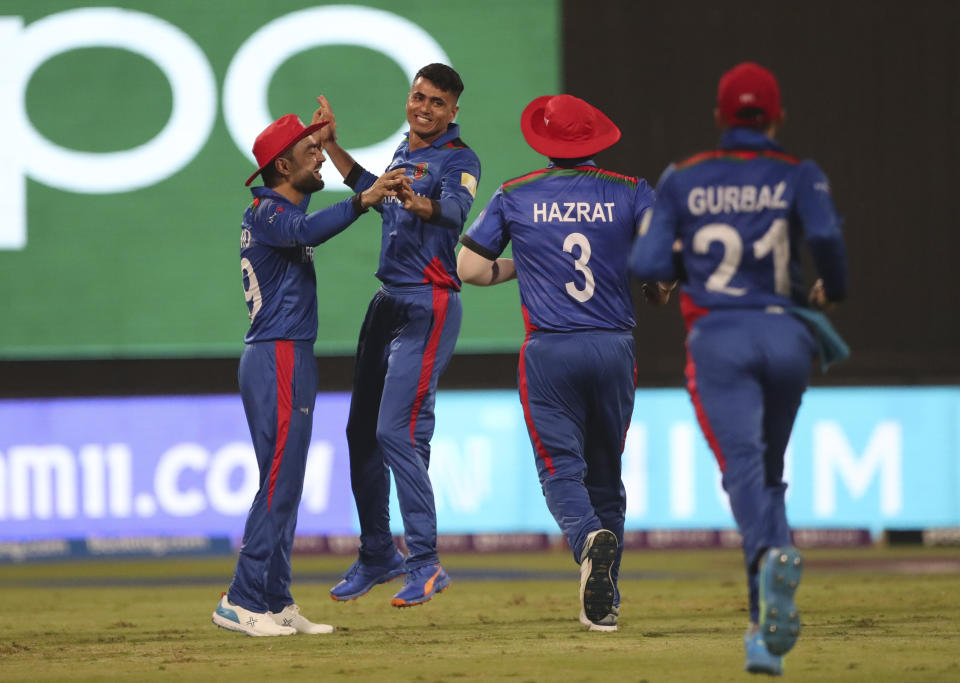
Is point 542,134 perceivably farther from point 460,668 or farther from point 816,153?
point 816,153

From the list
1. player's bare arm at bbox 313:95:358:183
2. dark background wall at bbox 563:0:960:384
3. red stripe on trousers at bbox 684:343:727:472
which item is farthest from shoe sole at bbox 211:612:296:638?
dark background wall at bbox 563:0:960:384

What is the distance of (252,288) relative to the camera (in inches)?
264

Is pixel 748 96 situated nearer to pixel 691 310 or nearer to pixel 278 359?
pixel 691 310

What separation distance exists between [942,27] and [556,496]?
7.66 meters

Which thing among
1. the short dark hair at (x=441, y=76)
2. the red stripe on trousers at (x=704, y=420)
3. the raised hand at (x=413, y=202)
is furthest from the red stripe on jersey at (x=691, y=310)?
the short dark hair at (x=441, y=76)

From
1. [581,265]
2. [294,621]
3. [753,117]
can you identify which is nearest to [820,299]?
[753,117]

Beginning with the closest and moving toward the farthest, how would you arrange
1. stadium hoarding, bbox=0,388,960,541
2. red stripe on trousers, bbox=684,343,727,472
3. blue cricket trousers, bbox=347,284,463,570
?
red stripe on trousers, bbox=684,343,727,472
blue cricket trousers, bbox=347,284,463,570
stadium hoarding, bbox=0,388,960,541

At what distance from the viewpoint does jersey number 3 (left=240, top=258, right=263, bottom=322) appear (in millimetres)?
6672

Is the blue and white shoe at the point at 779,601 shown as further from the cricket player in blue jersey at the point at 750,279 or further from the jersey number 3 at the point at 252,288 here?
the jersey number 3 at the point at 252,288

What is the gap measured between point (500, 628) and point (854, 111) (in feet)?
22.8

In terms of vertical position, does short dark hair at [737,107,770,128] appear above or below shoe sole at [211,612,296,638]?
above

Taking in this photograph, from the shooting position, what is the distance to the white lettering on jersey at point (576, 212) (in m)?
6.58

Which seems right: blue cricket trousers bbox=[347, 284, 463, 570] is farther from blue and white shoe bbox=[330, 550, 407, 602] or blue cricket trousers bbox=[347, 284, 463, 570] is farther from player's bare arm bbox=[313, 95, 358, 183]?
player's bare arm bbox=[313, 95, 358, 183]

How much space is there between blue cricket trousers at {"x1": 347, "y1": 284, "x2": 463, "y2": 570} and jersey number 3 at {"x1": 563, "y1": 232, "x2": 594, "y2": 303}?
0.74m
